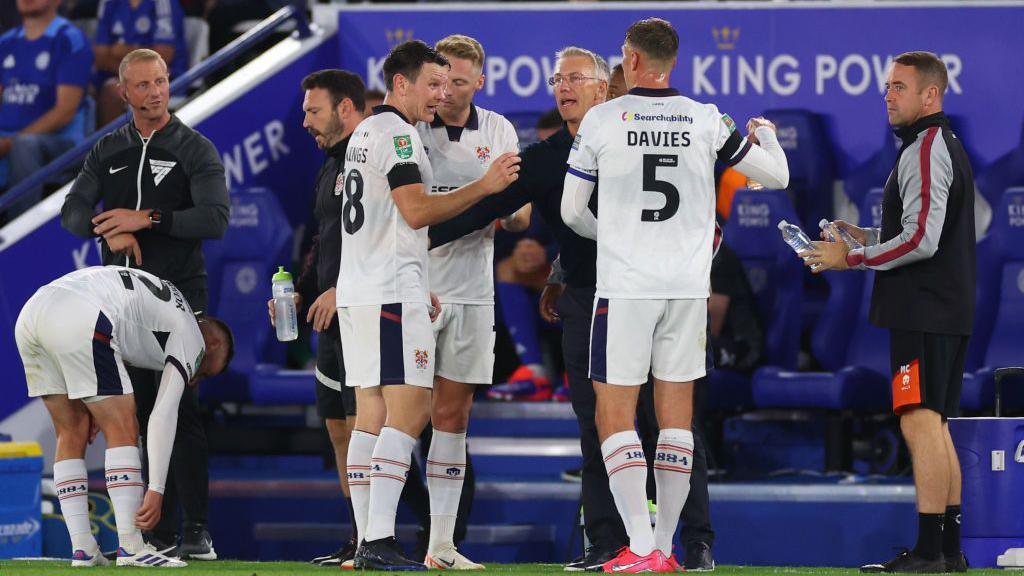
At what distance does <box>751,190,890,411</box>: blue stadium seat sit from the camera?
28.5 ft

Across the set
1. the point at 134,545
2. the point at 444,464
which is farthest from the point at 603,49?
the point at 134,545

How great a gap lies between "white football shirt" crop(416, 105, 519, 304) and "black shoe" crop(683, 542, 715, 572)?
1.31 m

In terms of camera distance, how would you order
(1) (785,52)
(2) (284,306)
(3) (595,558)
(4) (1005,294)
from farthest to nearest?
(1) (785,52), (4) (1005,294), (2) (284,306), (3) (595,558)

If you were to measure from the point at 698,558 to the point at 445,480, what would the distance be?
107 centimetres

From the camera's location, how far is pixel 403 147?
20.0ft

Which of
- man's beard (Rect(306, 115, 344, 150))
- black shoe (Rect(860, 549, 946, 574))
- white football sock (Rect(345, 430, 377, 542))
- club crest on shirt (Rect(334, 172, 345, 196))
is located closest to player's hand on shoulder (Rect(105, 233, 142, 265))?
man's beard (Rect(306, 115, 344, 150))

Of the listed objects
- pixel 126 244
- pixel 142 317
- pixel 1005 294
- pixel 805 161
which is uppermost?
pixel 805 161

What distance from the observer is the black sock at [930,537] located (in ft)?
20.6

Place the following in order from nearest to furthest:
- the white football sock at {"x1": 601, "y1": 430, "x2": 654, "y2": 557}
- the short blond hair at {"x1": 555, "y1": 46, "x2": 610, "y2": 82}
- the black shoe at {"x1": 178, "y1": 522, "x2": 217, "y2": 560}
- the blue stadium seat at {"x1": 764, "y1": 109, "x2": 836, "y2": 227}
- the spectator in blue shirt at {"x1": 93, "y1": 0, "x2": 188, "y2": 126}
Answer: the white football sock at {"x1": 601, "y1": 430, "x2": 654, "y2": 557}, the short blond hair at {"x1": 555, "y1": 46, "x2": 610, "y2": 82}, the black shoe at {"x1": 178, "y1": 522, "x2": 217, "y2": 560}, the blue stadium seat at {"x1": 764, "y1": 109, "x2": 836, "y2": 227}, the spectator in blue shirt at {"x1": 93, "y1": 0, "x2": 188, "y2": 126}

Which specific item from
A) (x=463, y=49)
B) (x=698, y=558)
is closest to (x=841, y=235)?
(x=698, y=558)

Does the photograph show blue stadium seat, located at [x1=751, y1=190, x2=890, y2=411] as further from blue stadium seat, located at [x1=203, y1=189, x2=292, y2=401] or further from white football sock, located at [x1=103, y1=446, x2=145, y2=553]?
white football sock, located at [x1=103, y1=446, x2=145, y2=553]

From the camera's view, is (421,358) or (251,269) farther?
(251,269)

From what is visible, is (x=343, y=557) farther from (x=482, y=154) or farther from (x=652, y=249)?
(x=652, y=249)

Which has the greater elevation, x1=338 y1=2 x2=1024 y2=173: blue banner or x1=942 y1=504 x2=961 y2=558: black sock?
x1=338 y1=2 x2=1024 y2=173: blue banner
